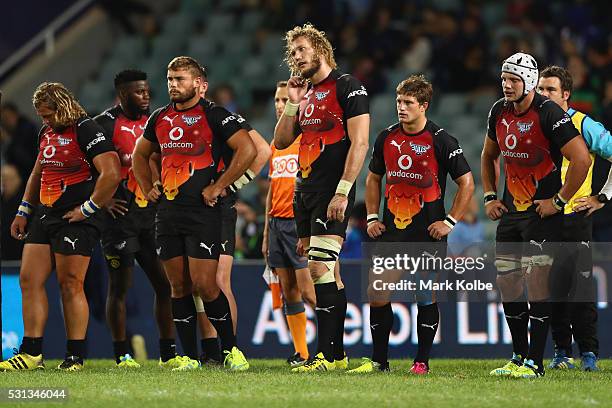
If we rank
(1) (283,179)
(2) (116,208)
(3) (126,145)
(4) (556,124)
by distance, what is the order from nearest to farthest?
(4) (556,124) < (2) (116,208) < (3) (126,145) < (1) (283,179)

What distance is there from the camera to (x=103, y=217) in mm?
10180

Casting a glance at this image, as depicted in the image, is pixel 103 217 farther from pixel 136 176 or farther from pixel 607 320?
pixel 607 320

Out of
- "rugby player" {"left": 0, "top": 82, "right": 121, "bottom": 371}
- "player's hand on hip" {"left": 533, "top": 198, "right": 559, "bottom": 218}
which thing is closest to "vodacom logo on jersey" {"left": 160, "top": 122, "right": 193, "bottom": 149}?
"rugby player" {"left": 0, "top": 82, "right": 121, "bottom": 371}

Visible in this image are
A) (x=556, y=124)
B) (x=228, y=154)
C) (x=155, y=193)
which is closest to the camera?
(x=556, y=124)

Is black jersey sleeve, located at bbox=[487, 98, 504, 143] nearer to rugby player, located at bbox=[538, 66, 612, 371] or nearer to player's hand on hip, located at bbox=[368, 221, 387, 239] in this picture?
rugby player, located at bbox=[538, 66, 612, 371]

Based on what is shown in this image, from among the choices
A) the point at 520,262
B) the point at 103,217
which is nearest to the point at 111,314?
the point at 103,217

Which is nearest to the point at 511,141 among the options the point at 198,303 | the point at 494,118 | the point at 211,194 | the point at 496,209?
the point at 494,118

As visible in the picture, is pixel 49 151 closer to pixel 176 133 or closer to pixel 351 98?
pixel 176 133

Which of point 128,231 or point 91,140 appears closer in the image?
point 91,140

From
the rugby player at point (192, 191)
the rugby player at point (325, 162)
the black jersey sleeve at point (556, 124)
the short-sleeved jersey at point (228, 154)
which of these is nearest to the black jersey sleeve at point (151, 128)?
the rugby player at point (192, 191)

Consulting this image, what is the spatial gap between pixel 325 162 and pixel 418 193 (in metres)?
0.79

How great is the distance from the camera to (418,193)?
9.51 m

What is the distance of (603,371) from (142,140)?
4.16 metres

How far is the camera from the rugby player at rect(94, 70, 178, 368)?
10.6m
